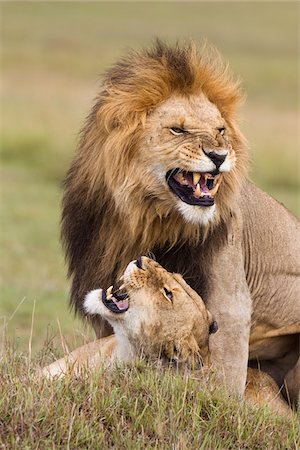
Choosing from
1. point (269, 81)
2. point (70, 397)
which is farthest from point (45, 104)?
point (70, 397)

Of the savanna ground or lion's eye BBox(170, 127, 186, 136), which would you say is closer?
the savanna ground

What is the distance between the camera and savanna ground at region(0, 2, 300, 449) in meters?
3.79

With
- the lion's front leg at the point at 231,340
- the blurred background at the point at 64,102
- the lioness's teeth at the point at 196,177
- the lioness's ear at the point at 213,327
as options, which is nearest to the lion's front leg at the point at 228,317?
the lion's front leg at the point at 231,340

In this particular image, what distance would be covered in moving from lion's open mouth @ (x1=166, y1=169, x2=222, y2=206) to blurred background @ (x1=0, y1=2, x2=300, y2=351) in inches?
34.5

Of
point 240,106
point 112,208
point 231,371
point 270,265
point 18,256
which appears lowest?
point 18,256

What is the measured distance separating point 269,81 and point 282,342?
26.8 m

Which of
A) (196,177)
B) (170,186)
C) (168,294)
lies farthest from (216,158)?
(168,294)

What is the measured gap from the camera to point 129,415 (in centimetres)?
388

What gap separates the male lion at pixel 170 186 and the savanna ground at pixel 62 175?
Result: 566 mm

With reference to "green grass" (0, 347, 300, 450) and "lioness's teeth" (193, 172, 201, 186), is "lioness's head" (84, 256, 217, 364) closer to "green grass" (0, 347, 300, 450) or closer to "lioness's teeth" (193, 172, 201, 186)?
"green grass" (0, 347, 300, 450)

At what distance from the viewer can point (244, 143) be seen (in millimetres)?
A: 4879

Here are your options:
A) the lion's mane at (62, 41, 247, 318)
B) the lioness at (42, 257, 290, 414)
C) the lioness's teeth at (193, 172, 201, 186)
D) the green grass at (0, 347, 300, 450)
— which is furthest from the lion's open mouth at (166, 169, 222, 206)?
the green grass at (0, 347, 300, 450)

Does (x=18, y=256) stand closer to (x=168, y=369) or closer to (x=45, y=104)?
(x=168, y=369)

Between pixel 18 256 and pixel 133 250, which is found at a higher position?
pixel 133 250
